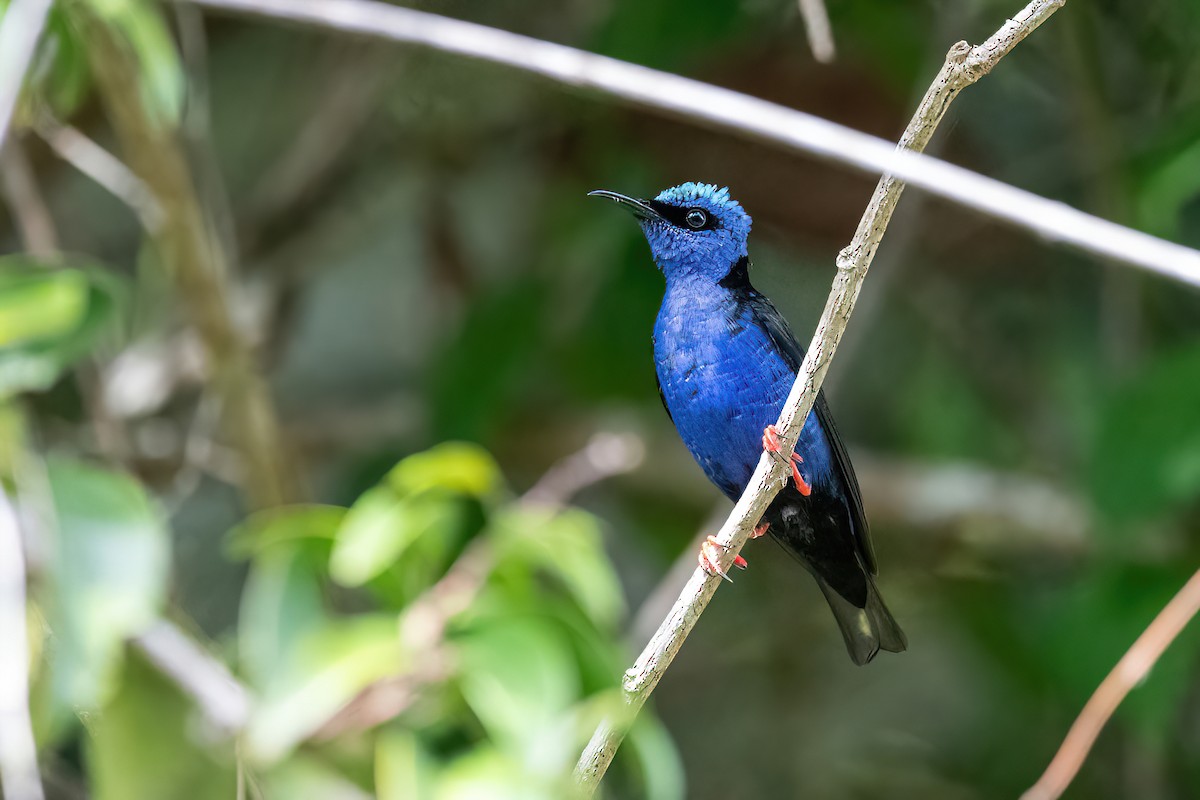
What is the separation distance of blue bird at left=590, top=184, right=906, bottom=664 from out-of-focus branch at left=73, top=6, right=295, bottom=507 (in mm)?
2718

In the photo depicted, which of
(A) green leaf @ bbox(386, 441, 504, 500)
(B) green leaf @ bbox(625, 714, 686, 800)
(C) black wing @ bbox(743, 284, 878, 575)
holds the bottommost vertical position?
(B) green leaf @ bbox(625, 714, 686, 800)

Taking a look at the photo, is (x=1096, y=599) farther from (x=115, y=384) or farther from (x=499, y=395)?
(x=115, y=384)

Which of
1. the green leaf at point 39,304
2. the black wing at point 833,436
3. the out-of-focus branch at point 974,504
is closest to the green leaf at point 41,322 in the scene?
the green leaf at point 39,304

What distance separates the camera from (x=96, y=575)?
2869mm

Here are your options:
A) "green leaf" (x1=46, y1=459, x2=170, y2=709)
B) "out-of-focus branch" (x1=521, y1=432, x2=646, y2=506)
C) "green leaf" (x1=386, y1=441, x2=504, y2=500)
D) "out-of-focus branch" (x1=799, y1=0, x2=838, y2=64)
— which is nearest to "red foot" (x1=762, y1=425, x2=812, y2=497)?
Answer: "out-of-focus branch" (x1=799, y1=0, x2=838, y2=64)

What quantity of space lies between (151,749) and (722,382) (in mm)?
2010

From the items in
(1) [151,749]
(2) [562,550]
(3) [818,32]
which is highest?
(3) [818,32]

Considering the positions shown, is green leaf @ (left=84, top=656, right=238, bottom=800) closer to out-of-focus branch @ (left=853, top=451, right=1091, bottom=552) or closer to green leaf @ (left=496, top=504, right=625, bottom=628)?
green leaf @ (left=496, top=504, right=625, bottom=628)

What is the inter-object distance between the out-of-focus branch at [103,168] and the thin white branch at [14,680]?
1.48 meters

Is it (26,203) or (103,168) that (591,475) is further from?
(103,168)

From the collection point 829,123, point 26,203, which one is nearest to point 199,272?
point 26,203

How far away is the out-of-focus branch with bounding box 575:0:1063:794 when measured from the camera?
4.43 feet

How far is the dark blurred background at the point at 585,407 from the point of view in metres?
2.88

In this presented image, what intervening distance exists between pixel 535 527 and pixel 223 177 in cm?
392
